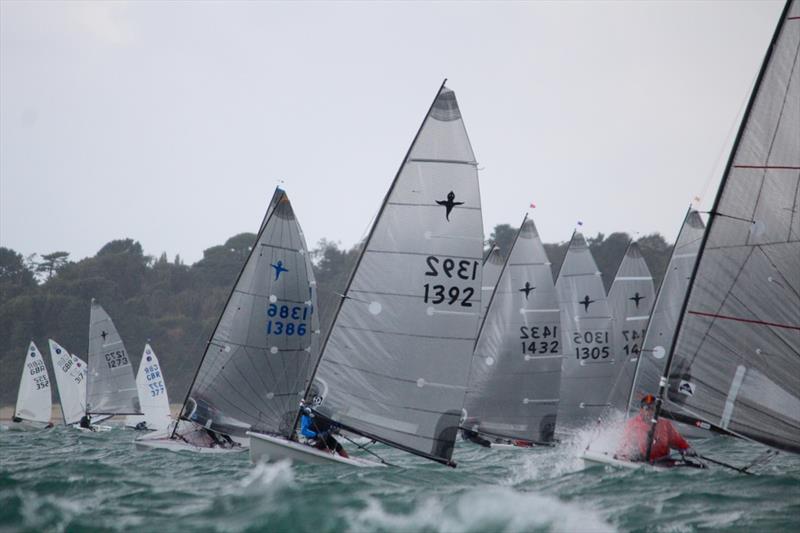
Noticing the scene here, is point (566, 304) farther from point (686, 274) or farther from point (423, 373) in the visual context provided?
point (423, 373)

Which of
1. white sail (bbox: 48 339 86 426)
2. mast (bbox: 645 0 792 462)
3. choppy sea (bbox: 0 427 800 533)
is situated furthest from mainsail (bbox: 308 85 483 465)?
white sail (bbox: 48 339 86 426)

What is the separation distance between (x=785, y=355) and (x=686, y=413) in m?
1.67

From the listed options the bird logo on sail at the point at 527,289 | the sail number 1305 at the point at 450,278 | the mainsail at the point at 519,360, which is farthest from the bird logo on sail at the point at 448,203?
the bird logo on sail at the point at 527,289

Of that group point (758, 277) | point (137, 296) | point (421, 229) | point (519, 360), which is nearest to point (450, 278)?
point (421, 229)

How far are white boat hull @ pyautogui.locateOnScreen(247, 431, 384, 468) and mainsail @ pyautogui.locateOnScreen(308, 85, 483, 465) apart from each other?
2.24 feet

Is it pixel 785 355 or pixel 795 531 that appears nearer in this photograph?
pixel 795 531

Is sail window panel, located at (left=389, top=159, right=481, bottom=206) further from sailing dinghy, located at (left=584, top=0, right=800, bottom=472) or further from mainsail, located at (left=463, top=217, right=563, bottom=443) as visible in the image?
mainsail, located at (left=463, top=217, right=563, bottom=443)

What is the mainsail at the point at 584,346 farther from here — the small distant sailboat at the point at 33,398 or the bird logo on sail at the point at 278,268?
the small distant sailboat at the point at 33,398

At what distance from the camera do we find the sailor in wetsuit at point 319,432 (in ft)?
52.9

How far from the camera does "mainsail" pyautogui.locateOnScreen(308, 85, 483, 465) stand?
15992 mm

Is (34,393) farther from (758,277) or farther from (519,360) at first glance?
(758,277)

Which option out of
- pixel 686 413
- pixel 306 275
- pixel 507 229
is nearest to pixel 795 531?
pixel 686 413

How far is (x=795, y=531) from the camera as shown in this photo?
10.9 m

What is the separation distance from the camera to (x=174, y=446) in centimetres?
2114
